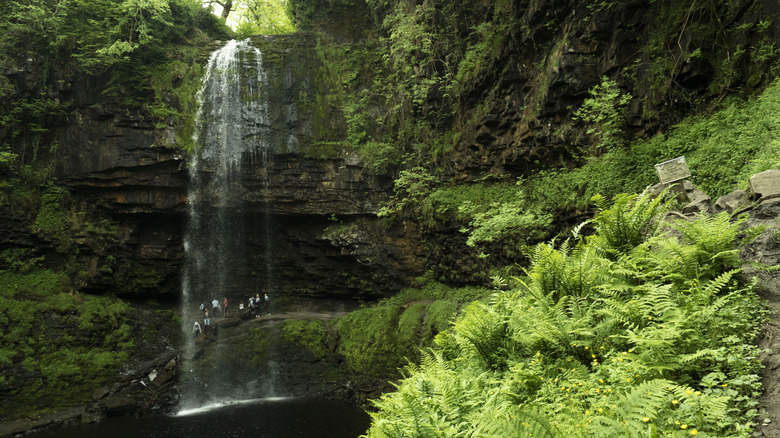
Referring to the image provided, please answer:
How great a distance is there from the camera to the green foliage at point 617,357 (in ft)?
8.93

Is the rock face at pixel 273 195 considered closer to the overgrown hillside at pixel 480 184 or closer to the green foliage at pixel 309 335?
the overgrown hillside at pixel 480 184

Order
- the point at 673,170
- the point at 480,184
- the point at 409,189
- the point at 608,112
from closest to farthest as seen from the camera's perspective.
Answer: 1. the point at 673,170
2. the point at 608,112
3. the point at 480,184
4. the point at 409,189

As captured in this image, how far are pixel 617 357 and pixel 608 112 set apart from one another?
8869mm

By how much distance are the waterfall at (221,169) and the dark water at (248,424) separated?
370 cm

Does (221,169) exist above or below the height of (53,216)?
above

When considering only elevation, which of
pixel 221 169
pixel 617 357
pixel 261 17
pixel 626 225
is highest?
pixel 261 17

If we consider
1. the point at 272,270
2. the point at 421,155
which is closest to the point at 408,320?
the point at 421,155

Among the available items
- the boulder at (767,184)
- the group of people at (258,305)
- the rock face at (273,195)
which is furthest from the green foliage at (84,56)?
the boulder at (767,184)

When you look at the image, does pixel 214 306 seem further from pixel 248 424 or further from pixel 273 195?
pixel 248 424

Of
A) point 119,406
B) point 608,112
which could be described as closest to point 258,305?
point 119,406

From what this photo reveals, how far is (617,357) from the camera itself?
3457mm

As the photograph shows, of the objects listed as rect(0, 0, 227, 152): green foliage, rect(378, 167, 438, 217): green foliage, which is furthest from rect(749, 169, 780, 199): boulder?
rect(0, 0, 227, 152): green foliage

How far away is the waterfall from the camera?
19172 millimetres

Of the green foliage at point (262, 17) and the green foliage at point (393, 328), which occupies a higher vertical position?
the green foliage at point (262, 17)
